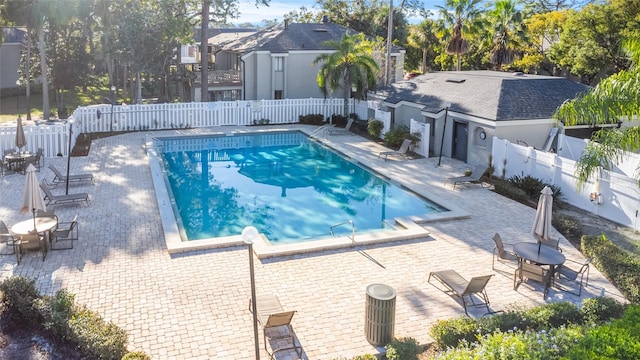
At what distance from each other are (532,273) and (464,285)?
1.72m

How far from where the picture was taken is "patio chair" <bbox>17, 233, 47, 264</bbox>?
11875 mm

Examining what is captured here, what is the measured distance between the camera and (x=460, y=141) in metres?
22.7

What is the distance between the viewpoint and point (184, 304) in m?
9.92

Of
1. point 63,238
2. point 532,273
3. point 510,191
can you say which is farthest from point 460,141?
point 63,238

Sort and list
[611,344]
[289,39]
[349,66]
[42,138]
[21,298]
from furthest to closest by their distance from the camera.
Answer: [289,39]
[349,66]
[42,138]
[21,298]
[611,344]

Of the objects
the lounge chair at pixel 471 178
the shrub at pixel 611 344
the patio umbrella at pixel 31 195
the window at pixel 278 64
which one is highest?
the window at pixel 278 64

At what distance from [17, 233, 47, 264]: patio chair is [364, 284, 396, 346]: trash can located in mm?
7632

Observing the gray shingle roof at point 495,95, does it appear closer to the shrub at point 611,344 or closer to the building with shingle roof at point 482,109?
the building with shingle roof at point 482,109

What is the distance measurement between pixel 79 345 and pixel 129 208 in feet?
25.8

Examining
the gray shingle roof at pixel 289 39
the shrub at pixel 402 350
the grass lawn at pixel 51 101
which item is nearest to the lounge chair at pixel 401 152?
the gray shingle roof at pixel 289 39

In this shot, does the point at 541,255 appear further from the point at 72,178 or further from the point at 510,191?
the point at 72,178

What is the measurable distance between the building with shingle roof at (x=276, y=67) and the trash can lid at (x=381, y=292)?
25799 millimetres

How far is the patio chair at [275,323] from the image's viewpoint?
839 cm

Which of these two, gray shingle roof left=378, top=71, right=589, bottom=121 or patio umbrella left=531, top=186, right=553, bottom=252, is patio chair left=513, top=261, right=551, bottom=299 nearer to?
patio umbrella left=531, top=186, right=553, bottom=252
